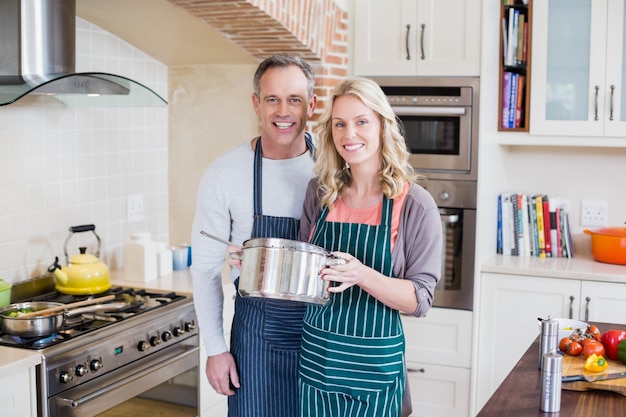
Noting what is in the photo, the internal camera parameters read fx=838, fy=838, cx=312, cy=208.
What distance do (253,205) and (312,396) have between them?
58 cm

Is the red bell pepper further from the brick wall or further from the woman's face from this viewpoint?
the brick wall

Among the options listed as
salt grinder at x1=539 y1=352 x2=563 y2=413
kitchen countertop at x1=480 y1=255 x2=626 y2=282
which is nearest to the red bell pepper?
salt grinder at x1=539 y1=352 x2=563 y2=413

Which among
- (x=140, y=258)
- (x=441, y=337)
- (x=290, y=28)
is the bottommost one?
(x=441, y=337)

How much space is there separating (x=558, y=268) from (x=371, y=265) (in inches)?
79.4

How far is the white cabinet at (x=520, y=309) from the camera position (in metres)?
3.88

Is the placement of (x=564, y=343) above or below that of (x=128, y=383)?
above

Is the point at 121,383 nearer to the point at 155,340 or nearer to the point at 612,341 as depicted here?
the point at 155,340

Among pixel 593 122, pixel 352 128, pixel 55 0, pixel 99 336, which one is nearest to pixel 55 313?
pixel 99 336

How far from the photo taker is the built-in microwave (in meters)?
4.09

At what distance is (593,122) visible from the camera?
4.02 m

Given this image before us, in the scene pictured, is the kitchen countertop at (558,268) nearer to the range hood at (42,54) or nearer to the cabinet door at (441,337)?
the cabinet door at (441,337)

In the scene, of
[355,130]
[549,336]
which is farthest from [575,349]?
[355,130]

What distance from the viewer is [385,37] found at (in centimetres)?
418

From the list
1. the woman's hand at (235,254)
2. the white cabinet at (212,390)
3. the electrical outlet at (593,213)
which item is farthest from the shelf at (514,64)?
the woman's hand at (235,254)
